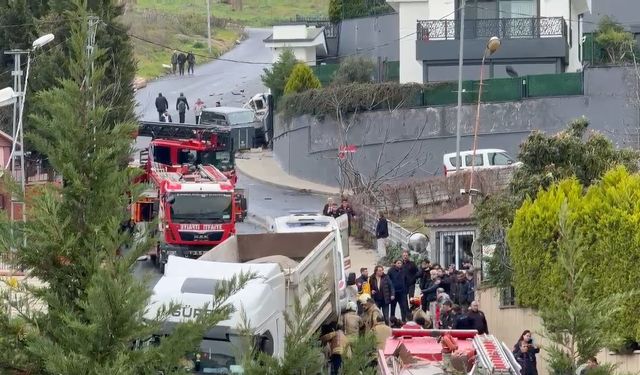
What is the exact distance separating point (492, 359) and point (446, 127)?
32.0 m

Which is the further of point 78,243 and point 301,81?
point 301,81

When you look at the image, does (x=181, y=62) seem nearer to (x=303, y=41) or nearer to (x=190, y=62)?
(x=190, y=62)

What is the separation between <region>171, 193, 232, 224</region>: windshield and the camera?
37.1 m

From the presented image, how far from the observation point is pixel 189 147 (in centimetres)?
4225

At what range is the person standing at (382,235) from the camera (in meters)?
35.9

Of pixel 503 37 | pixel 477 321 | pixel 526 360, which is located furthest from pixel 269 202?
pixel 526 360

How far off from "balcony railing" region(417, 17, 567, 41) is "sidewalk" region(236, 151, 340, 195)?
6324 millimetres

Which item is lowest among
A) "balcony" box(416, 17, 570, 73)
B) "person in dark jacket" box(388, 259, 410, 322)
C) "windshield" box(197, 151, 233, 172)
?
"person in dark jacket" box(388, 259, 410, 322)

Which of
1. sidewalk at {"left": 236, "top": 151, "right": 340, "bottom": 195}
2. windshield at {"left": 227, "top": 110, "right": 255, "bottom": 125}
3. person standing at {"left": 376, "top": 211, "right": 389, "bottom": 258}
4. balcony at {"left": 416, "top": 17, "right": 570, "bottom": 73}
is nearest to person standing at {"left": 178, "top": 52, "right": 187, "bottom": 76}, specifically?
windshield at {"left": 227, "top": 110, "right": 255, "bottom": 125}

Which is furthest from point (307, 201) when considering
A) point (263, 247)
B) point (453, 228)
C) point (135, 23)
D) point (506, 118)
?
point (135, 23)

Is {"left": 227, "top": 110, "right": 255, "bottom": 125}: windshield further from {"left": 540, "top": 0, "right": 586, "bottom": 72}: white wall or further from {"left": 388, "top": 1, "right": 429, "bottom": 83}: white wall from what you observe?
{"left": 540, "top": 0, "right": 586, "bottom": 72}: white wall

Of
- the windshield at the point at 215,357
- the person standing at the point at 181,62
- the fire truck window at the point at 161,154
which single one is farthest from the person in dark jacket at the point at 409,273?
the person standing at the point at 181,62

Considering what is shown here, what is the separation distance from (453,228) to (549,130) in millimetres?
17889

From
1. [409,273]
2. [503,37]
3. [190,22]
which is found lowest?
[409,273]
